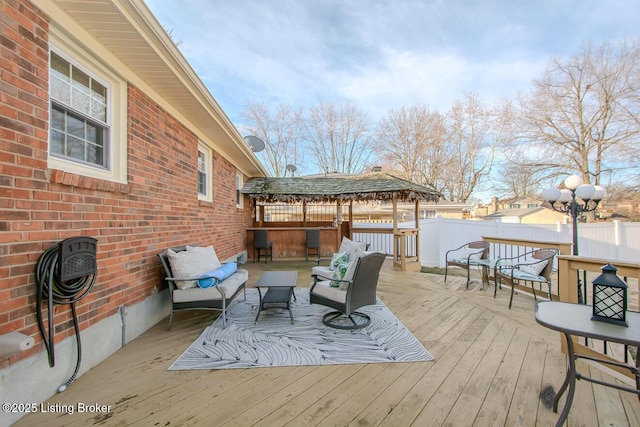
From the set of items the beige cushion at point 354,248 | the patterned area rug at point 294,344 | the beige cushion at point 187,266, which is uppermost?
the beige cushion at point 354,248

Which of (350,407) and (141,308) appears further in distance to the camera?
(141,308)

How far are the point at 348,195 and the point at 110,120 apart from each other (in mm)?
6376

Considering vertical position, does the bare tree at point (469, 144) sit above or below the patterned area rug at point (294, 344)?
above

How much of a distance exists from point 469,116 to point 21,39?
23229 mm

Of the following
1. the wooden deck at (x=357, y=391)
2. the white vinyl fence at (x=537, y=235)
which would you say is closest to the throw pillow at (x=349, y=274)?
the wooden deck at (x=357, y=391)

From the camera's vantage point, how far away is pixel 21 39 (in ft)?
6.39

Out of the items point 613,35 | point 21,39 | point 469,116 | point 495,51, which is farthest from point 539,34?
point 21,39

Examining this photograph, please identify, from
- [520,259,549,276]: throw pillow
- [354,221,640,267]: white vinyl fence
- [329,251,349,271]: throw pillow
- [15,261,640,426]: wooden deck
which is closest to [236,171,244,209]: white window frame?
[354,221,640,267]: white vinyl fence

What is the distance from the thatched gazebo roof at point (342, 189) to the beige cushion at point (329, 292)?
4686 mm

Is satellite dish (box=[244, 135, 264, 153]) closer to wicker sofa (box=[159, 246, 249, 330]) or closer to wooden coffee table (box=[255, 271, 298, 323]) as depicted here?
wooden coffee table (box=[255, 271, 298, 323])

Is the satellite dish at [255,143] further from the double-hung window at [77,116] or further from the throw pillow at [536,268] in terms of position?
the throw pillow at [536,268]

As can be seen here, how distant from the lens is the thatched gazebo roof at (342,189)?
789 cm

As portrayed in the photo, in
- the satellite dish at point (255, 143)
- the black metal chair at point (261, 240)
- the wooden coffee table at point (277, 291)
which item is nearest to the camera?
the wooden coffee table at point (277, 291)

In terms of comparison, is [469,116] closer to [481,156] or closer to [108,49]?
[481,156]
